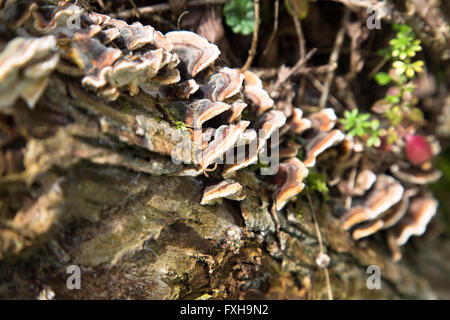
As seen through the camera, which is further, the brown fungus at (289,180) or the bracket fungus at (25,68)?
the brown fungus at (289,180)

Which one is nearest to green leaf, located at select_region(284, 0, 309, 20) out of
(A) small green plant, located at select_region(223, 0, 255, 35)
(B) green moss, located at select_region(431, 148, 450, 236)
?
(A) small green plant, located at select_region(223, 0, 255, 35)

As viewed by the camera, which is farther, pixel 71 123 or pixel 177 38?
pixel 177 38

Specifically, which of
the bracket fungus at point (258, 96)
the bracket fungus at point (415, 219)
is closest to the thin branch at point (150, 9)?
the bracket fungus at point (258, 96)

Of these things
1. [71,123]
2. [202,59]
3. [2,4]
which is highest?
[2,4]

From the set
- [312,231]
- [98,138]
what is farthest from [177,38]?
[312,231]

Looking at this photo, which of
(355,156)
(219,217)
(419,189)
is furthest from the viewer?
(419,189)

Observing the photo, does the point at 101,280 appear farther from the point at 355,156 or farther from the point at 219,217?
the point at 355,156

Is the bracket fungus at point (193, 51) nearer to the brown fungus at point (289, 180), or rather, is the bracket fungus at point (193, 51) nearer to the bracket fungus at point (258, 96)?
the bracket fungus at point (258, 96)
